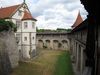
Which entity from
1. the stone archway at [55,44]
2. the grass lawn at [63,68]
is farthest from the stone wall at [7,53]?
the stone archway at [55,44]

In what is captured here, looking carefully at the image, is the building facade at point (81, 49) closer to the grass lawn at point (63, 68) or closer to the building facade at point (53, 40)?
the grass lawn at point (63, 68)

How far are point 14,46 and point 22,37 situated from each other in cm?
1070

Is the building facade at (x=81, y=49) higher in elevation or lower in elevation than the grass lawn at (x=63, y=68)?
higher

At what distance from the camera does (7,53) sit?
2108cm

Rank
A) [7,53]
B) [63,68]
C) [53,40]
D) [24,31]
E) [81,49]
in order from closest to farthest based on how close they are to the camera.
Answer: [81,49], [7,53], [63,68], [24,31], [53,40]

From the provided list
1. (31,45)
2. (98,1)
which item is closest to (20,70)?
(31,45)

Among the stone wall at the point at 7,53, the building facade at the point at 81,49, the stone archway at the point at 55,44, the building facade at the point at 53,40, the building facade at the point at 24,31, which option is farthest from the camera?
the stone archway at the point at 55,44

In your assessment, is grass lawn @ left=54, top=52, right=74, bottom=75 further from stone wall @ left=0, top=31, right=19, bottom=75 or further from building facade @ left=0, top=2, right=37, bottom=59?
building facade @ left=0, top=2, right=37, bottom=59

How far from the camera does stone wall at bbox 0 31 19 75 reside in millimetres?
18739

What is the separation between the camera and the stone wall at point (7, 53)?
18739 mm

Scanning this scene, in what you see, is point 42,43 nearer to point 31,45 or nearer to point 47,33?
point 47,33

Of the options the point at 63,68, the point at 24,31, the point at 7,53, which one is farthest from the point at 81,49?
the point at 24,31

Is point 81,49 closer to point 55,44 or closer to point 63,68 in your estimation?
point 63,68

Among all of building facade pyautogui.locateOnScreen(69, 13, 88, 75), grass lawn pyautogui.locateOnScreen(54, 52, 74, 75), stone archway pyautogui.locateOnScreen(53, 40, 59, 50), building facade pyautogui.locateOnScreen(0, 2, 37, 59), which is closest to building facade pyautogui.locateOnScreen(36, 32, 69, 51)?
stone archway pyautogui.locateOnScreen(53, 40, 59, 50)
